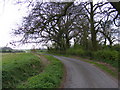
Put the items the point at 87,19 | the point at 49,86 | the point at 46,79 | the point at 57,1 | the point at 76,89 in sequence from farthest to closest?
1. the point at 87,19
2. the point at 57,1
3. the point at 46,79
4. the point at 49,86
5. the point at 76,89

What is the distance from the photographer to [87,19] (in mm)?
18469

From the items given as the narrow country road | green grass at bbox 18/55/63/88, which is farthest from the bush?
green grass at bbox 18/55/63/88

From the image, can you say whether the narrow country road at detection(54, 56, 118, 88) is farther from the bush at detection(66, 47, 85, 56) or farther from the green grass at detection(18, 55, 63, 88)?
the bush at detection(66, 47, 85, 56)

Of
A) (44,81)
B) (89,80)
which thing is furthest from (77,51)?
(44,81)

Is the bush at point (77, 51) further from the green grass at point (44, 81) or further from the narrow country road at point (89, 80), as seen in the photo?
the green grass at point (44, 81)

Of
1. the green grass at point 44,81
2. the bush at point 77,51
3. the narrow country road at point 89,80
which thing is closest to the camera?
the narrow country road at point 89,80

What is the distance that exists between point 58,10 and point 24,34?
3.68 meters

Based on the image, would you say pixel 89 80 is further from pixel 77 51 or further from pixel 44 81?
pixel 77 51

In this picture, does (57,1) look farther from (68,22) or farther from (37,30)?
(68,22)

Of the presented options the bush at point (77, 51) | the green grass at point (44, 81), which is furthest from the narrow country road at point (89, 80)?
the bush at point (77, 51)

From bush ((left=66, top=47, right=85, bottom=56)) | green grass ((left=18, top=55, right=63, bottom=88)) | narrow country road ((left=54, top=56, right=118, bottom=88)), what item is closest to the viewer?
narrow country road ((left=54, top=56, right=118, bottom=88))

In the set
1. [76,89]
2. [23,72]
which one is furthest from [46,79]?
[23,72]

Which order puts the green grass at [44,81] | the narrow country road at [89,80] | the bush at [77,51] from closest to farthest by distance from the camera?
1. the narrow country road at [89,80]
2. the green grass at [44,81]
3. the bush at [77,51]

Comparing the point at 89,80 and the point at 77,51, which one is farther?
the point at 77,51
